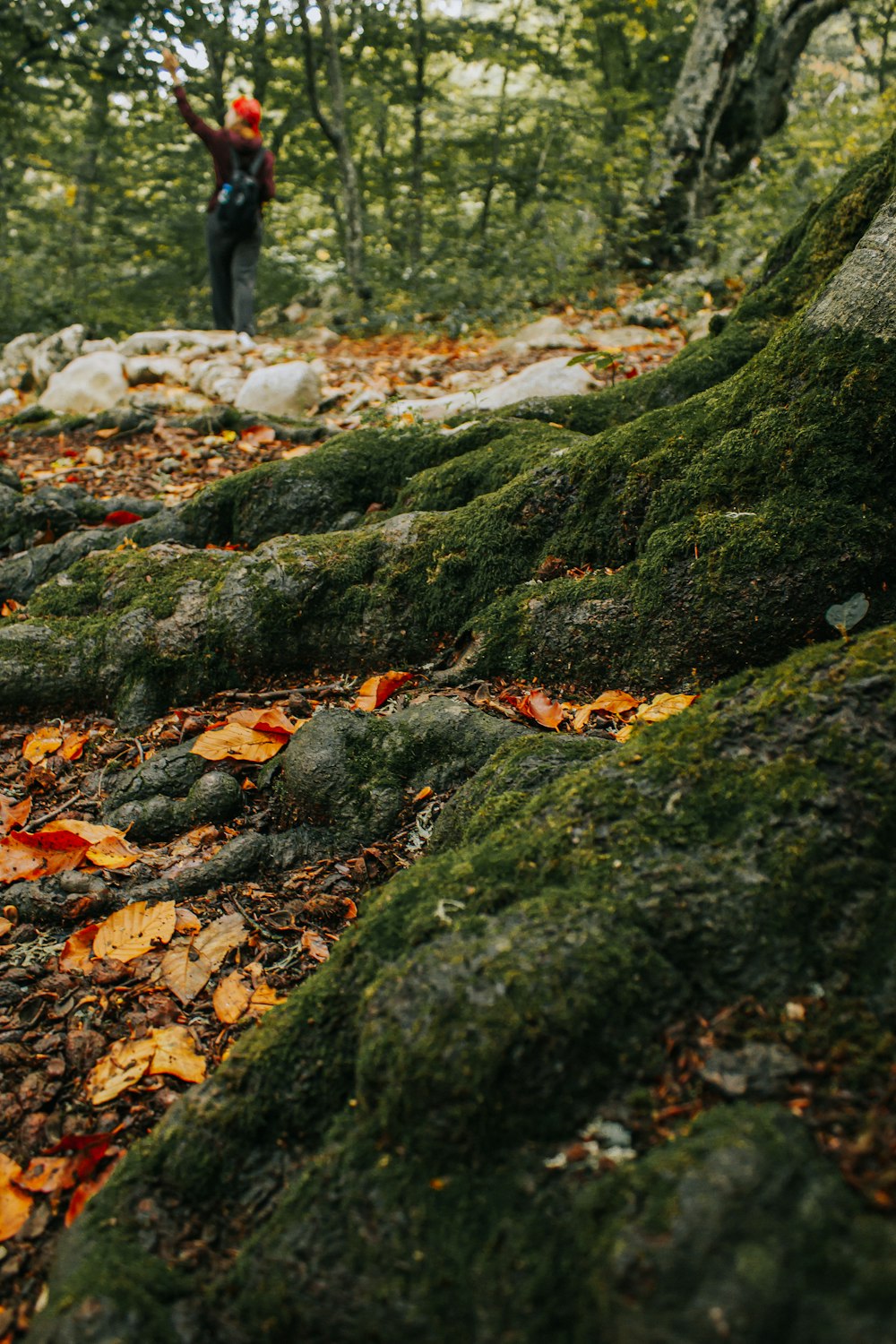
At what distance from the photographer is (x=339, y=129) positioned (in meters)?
11.3

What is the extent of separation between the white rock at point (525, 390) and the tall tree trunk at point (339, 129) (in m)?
6.67

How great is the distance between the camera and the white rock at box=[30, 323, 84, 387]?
962 cm

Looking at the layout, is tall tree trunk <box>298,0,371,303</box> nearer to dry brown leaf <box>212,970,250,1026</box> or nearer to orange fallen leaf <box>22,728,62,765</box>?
orange fallen leaf <box>22,728,62,765</box>

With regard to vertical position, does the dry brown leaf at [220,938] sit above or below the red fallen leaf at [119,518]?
below

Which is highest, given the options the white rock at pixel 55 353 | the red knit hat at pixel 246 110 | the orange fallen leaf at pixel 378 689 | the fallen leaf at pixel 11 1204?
the red knit hat at pixel 246 110

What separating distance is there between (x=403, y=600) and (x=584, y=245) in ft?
30.4

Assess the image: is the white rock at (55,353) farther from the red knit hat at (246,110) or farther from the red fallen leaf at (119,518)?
the red fallen leaf at (119,518)

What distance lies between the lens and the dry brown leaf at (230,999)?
2.31 metres

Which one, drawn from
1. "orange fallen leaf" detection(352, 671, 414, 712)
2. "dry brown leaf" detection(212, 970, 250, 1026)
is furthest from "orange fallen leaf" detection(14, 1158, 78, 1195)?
"orange fallen leaf" detection(352, 671, 414, 712)

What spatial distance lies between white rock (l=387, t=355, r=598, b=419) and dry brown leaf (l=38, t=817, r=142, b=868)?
11.4 ft

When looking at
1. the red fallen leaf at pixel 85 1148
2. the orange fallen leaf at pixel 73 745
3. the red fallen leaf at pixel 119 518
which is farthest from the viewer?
the red fallen leaf at pixel 119 518

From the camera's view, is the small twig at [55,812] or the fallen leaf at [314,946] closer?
the fallen leaf at [314,946]

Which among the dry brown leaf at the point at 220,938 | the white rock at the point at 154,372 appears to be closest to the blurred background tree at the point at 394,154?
the white rock at the point at 154,372

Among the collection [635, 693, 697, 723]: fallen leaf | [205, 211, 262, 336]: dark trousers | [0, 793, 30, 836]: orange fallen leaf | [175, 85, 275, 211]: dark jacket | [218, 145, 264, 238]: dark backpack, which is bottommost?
[0, 793, 30, 836]: orange fallen leaf
